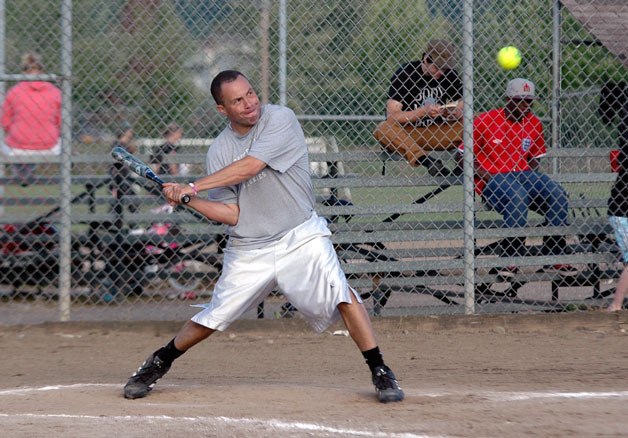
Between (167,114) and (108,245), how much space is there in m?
1.55

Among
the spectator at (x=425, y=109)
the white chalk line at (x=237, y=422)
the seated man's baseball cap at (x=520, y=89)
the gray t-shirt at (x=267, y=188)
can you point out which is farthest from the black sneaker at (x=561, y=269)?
the white chalk line at (x=237, y=422)

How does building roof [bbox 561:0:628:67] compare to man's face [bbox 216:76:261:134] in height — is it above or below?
above

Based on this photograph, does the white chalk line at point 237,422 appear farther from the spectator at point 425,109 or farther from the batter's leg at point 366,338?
the spectator at point 425,109

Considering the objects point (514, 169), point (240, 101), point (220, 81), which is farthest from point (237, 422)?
point (514, 169)

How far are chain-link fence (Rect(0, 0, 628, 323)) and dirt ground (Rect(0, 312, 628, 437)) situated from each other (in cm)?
48

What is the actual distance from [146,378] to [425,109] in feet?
12.4

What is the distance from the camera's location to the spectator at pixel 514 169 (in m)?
8.31

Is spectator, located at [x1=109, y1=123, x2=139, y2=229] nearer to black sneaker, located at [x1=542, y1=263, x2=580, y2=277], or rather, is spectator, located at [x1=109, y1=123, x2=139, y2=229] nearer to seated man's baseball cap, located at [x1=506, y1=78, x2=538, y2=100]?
seated man's baseball cap, located at [x1=506, y1=78, x2=538, y2=100]

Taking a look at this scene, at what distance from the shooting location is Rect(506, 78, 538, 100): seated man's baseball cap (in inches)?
329

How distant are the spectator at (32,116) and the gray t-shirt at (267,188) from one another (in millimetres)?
3321

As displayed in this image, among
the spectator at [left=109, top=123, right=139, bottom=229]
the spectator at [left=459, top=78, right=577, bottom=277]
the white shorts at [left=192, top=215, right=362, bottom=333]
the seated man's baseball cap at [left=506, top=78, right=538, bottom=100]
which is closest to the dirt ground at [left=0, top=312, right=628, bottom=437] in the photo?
the white shorts at [left=192, top=215, right=362, bottom=333]

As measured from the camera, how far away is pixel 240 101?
5.15 m

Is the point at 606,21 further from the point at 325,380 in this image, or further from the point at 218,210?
the point at 218,210

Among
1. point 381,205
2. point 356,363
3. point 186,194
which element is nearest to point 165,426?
point 186,194
